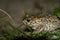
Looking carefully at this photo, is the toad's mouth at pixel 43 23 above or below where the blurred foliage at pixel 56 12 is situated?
below

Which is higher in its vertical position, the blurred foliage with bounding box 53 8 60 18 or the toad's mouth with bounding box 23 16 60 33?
the blurred foliage with bounding box 53 8 60 18

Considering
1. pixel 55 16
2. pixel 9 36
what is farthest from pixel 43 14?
pixel 9 36

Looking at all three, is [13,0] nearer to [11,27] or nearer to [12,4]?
[12,4]

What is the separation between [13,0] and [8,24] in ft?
0.83

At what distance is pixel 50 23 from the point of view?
1.24m

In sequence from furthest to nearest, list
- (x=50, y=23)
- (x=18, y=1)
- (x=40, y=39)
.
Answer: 1. (x=18, y=1)
2. (x=50, y=23)
3. (x=40, y=39)

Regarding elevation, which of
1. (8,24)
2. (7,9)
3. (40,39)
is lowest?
(40,39)

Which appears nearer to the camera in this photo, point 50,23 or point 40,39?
point 40,39

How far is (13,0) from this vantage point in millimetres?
1332

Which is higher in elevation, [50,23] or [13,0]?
[13,0]

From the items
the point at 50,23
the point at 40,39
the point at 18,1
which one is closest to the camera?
the point at 40,39

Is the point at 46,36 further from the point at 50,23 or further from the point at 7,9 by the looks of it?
the point at 7,9

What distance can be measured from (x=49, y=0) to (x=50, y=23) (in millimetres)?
201

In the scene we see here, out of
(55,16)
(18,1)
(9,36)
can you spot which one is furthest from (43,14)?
(9,36)
